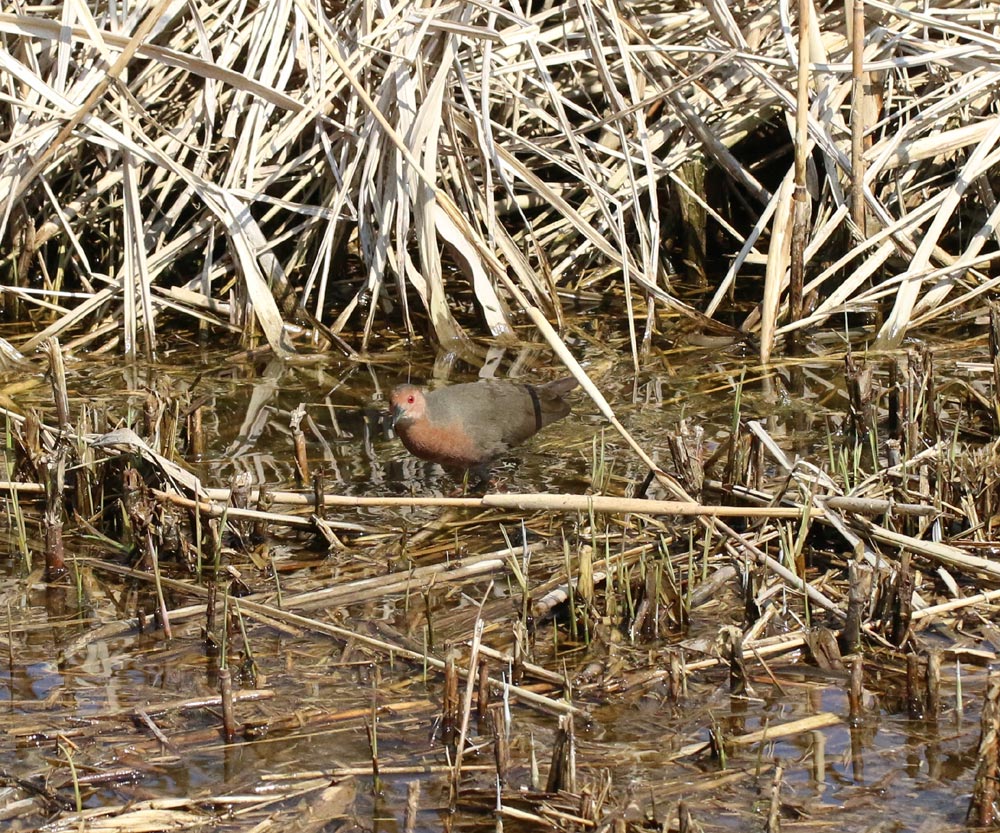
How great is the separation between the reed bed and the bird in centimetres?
53

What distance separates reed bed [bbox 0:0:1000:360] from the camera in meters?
5.88

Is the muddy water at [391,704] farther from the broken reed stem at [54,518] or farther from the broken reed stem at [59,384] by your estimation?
the broken reed stem at [59,384]

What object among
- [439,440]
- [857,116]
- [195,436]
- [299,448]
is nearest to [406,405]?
[439,440]

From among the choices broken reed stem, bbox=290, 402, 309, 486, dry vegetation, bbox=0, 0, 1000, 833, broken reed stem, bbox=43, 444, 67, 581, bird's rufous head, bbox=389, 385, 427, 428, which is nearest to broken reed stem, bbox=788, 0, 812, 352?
dry vegetation, bbox=0, 0, 1000, 833

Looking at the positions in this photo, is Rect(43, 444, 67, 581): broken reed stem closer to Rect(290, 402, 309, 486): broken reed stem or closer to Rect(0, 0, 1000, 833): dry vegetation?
Rect(0, 0, 1000, 833): dry vegetation

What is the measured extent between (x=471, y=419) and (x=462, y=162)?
164 cm

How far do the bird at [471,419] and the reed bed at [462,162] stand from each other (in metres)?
0.53

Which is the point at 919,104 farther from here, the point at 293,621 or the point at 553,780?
the point at 553,780

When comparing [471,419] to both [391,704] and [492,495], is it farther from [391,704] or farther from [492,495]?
[391,704]

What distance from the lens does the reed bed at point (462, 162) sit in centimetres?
588

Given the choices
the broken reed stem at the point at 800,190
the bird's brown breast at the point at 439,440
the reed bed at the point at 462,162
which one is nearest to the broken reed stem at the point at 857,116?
the reed bed at the point at 462,162

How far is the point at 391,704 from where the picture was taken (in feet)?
10.6

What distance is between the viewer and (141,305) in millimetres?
6367

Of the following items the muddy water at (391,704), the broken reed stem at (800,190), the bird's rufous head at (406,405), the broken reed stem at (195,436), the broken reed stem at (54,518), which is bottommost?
the muddy water at (391,704)
